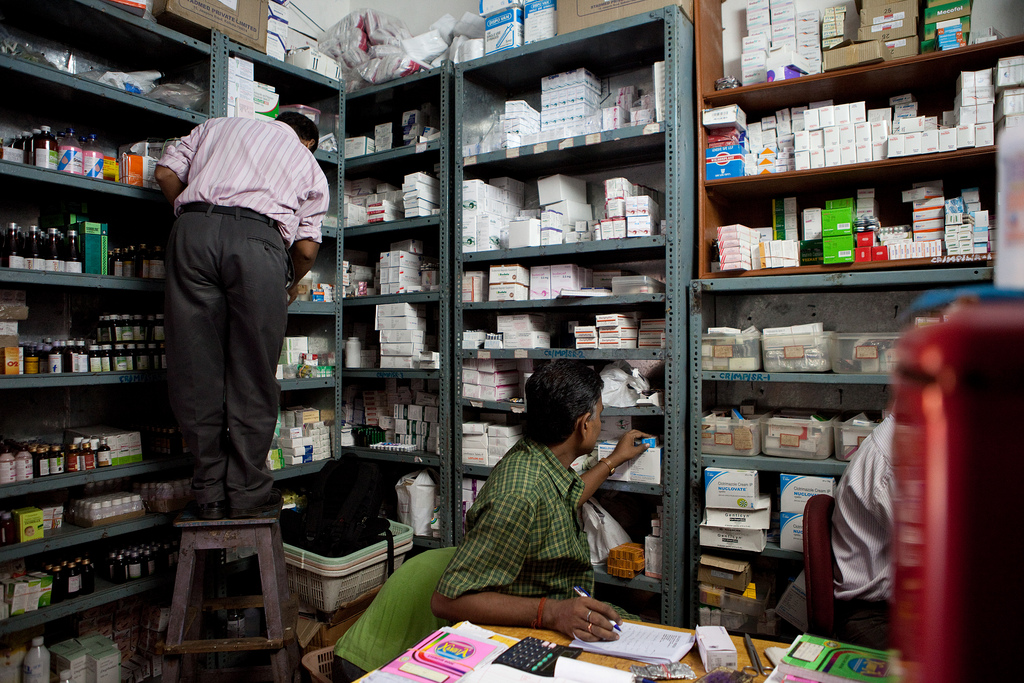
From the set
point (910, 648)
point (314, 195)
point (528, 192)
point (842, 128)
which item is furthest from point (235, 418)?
point (842, 128)

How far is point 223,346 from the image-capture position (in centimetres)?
267

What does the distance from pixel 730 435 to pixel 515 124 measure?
2061 millimetres

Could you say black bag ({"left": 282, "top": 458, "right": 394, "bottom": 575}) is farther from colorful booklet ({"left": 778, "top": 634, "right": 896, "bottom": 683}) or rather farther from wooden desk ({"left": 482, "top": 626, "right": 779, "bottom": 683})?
colorful booklet ({"left": 778, "top": 634, "right": 896, "bottom": 683})

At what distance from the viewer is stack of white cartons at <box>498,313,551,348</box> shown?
11.5 feet

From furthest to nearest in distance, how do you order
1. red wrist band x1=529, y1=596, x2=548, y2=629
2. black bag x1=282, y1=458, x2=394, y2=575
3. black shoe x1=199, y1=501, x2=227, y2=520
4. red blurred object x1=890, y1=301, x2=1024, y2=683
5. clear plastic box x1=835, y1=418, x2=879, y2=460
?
black bag x1=282, y1=458, x2=394, y2=575, clear plastic box x1=835, y1=418, x2=879, y2=460, black shoe x1=199, y1=501, x2=227, y2=520, red wrist band x1=529, y1=596, x2=548, y2=629, red blurred object x1=890, y1=301, x2=1024, y2=683

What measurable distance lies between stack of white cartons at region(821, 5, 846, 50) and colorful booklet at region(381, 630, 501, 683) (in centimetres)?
306

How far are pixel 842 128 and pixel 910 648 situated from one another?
303 cm

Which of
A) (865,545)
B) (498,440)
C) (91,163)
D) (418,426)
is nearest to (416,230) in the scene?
(418,426)

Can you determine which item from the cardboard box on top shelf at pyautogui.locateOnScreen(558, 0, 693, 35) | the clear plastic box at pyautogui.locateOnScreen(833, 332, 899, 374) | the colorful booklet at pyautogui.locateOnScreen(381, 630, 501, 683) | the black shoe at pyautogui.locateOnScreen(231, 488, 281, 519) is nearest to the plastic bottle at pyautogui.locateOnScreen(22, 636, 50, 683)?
the black shoe at pyautogui.locateOnScreen(231, 488, 281, 519)

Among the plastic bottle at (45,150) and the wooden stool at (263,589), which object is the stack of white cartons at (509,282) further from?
the plastic bottle at (45,150)

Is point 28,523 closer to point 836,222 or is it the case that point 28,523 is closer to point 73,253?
point 73,253

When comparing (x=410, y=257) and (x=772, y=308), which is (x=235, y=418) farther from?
(x=772, y=308)

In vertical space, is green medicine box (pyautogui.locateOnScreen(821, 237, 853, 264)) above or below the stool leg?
above

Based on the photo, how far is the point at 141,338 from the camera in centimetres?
314
